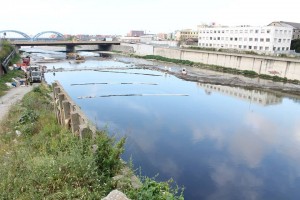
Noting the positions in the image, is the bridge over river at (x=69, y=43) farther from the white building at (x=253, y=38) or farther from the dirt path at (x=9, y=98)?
the dirt path at (x=9, y=98)

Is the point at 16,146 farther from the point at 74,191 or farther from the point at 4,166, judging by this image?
the point at 74,191

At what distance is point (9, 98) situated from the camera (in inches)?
923

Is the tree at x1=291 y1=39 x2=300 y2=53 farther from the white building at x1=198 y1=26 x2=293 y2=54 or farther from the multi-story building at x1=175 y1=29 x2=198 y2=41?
the multi-story building at x1=175 y1=29 x2=198 y2=41

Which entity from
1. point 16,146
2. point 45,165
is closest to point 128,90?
point 16,146

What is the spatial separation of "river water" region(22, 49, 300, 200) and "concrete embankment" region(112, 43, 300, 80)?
11.6 metres

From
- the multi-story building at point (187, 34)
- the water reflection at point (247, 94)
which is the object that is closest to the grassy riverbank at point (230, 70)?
the water reflection at point (247, 94)

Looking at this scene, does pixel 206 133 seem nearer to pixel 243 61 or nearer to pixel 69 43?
pixel 243 61

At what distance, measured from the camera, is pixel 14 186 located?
6.56 metres

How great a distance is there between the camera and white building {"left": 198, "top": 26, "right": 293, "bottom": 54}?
65500mm

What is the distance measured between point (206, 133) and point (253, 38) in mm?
56232

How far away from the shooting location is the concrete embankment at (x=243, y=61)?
4853 cm

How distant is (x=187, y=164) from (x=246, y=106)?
1961cm

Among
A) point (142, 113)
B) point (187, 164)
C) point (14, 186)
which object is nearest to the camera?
point (14, 186)

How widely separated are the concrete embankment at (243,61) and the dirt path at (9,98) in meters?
45.3
